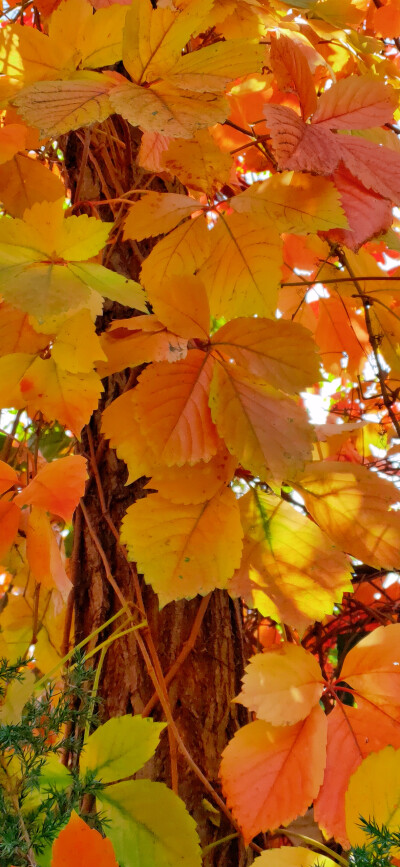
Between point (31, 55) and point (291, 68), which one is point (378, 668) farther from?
point (31, 55)

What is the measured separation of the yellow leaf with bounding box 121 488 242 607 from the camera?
614 millimetres

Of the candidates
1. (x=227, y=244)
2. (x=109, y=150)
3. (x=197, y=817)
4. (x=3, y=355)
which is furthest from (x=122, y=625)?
(x=109, y=150)

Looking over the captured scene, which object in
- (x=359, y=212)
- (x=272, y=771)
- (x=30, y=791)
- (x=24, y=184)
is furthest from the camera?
(x=24, y=184)

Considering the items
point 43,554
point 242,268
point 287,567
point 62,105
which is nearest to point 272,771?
point 287,567

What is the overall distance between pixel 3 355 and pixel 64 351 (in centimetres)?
12

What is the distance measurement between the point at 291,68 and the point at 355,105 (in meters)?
0.08

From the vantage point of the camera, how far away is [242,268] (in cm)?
77

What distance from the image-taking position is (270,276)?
30.0 inches

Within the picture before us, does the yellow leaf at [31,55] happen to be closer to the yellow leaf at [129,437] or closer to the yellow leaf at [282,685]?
the yellow leaf at [129,437]

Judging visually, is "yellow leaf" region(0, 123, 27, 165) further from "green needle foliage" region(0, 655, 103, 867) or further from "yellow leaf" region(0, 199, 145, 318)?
"green needle foliage" region(0, 655, 103, 867)

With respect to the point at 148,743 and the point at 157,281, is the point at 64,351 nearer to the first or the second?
the point at 157,281

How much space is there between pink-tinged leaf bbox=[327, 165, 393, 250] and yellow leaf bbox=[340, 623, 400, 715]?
383mm

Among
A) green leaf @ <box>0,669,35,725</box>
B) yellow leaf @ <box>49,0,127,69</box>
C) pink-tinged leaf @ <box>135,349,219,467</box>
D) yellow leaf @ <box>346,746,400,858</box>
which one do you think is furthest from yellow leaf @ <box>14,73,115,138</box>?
yellow leaf @ <box>346,746,400,858</box>

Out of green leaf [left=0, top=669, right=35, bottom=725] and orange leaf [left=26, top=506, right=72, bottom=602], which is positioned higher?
orange leaf [left=26, top=506, right=72, bottom=602]
